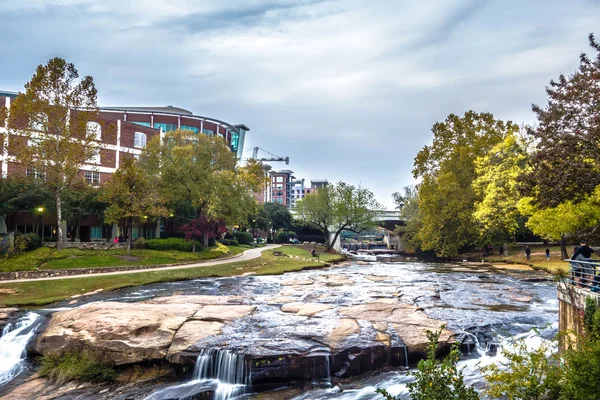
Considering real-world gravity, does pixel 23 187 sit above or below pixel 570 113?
below

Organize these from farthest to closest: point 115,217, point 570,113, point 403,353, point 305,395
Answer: point 115,217
point 570,113
point 403,353
point 305,395

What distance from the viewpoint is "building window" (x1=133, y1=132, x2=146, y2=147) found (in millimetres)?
57141

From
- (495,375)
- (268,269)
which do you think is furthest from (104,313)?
(268,269)

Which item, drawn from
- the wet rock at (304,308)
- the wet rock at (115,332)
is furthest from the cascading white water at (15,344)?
the wet rock at (304,308)

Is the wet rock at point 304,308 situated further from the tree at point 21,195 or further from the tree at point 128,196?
the tree at point 21,195

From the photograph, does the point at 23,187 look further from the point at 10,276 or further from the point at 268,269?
the point at 268,269

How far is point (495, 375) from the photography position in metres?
8.02

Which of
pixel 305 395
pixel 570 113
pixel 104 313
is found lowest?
pixel 305 395

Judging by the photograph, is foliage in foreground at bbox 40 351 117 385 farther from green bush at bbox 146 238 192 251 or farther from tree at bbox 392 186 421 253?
tree at bbox 392 186 421 253

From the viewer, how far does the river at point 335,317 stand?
1099cm

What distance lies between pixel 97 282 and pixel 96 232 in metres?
28.6

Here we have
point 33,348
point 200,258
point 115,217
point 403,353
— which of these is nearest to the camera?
point 403,353

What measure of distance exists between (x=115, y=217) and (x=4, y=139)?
10.0 meters

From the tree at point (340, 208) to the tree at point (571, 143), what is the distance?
35.0 meters
